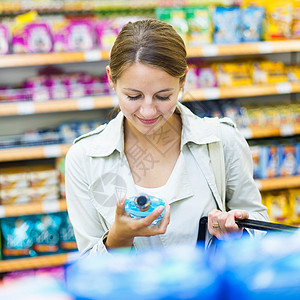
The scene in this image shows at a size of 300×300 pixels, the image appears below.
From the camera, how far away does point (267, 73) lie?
3195 mm

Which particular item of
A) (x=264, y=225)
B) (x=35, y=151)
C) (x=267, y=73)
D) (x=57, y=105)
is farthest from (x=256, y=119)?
(x=264, y=225)

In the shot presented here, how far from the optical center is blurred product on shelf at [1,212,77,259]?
297 centimetres

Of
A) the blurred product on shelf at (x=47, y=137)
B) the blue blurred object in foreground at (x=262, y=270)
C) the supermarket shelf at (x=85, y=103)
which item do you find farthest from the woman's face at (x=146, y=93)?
the blurred product on shelf at (x=47, y=137)

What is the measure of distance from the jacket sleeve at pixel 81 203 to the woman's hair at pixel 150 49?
29cm

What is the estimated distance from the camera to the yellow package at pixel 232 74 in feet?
10.4

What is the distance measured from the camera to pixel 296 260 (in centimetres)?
44

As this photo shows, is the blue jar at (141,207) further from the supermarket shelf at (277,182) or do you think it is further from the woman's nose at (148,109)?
the supermarket shelf at (277,182)

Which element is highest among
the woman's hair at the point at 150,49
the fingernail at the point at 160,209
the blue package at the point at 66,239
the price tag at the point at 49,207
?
the woman's hair at the point at 150,49

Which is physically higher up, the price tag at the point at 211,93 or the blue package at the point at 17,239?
the price tag at the point at 211,93

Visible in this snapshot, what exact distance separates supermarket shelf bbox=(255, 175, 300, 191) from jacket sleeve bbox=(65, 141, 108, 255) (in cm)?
205

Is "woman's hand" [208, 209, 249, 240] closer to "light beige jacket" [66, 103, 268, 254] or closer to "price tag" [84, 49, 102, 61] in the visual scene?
"light beige jacket" [66, 103, 268, 254]

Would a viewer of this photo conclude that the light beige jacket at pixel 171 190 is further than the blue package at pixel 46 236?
No

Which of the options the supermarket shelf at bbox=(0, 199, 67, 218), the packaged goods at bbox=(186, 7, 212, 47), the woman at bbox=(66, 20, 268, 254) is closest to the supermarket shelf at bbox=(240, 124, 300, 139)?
the packaged goods at bbox=(186, 7, 212, 47)

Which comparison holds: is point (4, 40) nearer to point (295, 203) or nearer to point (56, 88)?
point (56, 88)
